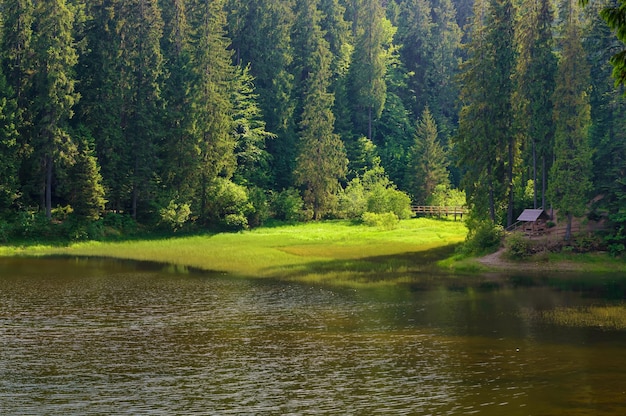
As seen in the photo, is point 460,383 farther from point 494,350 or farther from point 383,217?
point 383,217

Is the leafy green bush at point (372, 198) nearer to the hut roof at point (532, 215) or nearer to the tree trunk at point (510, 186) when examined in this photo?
the tree trunk at point (510, 186)

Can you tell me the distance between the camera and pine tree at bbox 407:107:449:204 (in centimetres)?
10381

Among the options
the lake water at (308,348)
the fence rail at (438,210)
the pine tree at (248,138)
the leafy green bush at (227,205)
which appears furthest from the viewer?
the fence rail at (438,210)

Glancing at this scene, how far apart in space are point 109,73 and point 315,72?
103 ft

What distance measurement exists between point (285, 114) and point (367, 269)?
50.8 metres

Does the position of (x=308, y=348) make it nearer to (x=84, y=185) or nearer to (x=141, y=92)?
(x=84, y=185)

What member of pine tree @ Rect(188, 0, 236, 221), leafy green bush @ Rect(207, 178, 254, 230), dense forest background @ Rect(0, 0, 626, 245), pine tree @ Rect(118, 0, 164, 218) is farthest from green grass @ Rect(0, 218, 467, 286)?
pine tree @ Rect(118, 0, 164, 218)

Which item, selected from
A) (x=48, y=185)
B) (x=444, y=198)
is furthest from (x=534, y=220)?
(x=444, y=198)

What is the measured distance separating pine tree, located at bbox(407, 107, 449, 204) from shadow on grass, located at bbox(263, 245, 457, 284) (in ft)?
138

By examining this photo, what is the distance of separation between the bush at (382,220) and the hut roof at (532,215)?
2638cm

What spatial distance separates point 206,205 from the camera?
80812 millimetres

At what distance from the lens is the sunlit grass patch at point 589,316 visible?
33.6 metres

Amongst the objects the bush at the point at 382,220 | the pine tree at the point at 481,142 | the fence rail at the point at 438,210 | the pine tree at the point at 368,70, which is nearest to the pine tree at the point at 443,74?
the pine tree at the point at 368,70

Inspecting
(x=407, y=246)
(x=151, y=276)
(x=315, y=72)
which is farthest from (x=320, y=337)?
(x=315, y=72)
